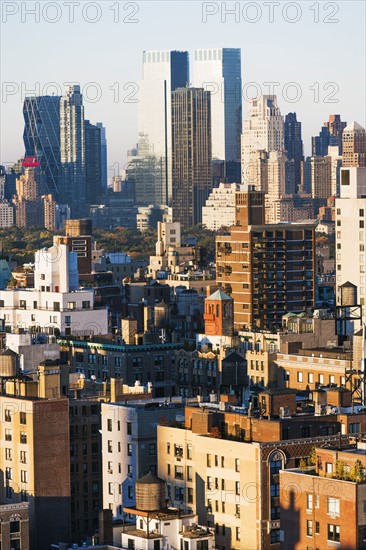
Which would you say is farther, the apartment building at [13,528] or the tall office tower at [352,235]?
the tall office tower at [352,235]

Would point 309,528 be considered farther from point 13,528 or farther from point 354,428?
point 13,528

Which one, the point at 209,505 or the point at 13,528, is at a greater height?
the point at 209,505

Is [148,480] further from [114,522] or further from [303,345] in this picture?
[303,345]

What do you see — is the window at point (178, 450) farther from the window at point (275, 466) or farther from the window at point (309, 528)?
the window at point (309, 528)

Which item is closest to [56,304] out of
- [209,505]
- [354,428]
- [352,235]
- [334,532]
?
[352,235]

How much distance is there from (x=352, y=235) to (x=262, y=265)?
11236mm

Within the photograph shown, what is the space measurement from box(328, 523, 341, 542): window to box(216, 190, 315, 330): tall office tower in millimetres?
72957

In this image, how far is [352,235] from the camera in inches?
5079

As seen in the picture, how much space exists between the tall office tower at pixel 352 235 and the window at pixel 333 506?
6440 cm

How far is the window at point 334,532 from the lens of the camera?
6181 cm

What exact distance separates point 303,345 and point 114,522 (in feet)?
125

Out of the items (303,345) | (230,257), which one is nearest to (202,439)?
(303,345)

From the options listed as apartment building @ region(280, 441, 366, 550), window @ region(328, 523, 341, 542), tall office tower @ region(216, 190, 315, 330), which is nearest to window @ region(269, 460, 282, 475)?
apartment building @ region(280, 441, 366, 550)

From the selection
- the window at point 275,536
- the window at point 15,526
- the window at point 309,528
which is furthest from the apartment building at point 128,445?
the window at point 309,528
